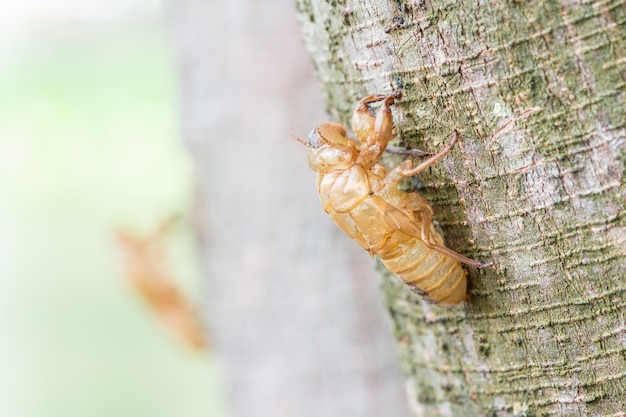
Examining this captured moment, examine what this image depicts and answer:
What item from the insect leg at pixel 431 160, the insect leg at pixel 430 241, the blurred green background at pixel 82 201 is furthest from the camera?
the blurred green background at pixel 82 201

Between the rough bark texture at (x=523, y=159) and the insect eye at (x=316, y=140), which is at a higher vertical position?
the insect eye at (x=316, y=140)

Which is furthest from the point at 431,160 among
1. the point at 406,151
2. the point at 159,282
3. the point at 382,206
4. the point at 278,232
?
the point at 159,282

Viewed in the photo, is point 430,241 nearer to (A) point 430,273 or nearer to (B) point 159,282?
(A) point 430,273

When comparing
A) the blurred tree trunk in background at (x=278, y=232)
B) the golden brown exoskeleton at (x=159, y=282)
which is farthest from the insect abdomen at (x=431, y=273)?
the golden brown exoskeleton at (x=159, y=282)

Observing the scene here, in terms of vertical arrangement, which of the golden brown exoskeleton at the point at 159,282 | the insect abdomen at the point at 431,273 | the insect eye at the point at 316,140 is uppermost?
the golden brown exoskeleton at the point at 159,282

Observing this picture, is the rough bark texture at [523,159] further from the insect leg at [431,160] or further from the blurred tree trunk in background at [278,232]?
the blurred tree trunk in background at [278,232]

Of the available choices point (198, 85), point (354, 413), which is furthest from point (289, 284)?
point (198, 85)

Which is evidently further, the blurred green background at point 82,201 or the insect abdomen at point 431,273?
the blurred green background at point 82,201

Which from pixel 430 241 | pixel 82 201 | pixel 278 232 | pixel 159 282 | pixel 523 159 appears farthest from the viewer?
pixel 82 201
